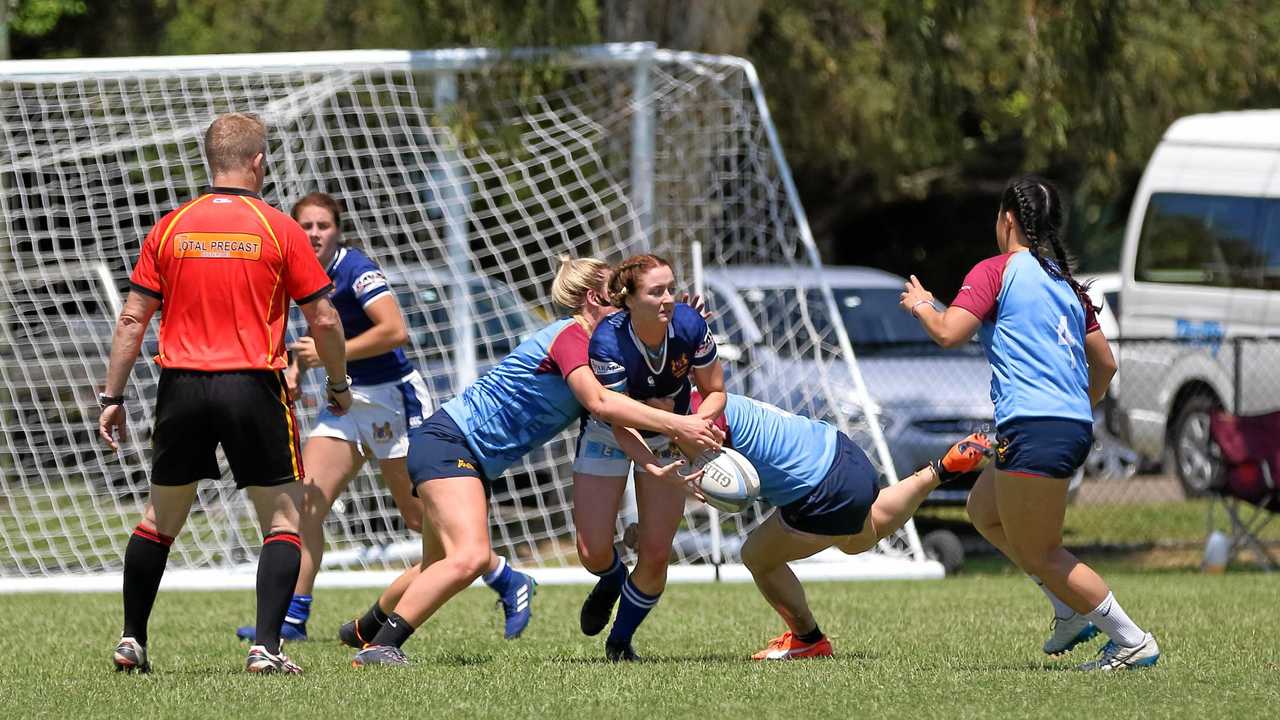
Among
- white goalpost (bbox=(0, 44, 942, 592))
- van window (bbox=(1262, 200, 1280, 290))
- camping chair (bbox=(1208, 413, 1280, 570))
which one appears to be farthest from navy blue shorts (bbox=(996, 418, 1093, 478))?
van window (bbox=(1262, 200, 1280, 290))

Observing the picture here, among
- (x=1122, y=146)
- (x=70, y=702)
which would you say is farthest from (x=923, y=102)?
(x=70, y=702)

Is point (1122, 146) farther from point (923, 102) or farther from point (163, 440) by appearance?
point (163, 440)

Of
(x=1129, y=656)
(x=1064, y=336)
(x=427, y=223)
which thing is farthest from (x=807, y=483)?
(x=427, y=223)

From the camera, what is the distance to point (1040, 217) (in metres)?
6.13

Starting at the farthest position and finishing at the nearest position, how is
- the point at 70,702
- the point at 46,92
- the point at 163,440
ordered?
the point at 46,92, the point at 163,440, the point at 70,702

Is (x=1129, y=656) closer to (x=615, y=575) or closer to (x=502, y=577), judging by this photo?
(x=615, y=575)

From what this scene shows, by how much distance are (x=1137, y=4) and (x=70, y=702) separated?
13.3 m

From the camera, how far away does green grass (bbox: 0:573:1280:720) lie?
215 inches

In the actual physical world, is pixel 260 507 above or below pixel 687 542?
above

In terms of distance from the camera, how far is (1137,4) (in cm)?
1633

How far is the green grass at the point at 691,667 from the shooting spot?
545 cm

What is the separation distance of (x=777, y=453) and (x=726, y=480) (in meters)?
0.29

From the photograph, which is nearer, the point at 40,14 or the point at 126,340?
the point at 126,340

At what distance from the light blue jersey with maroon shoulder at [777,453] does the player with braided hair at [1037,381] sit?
66 cm
